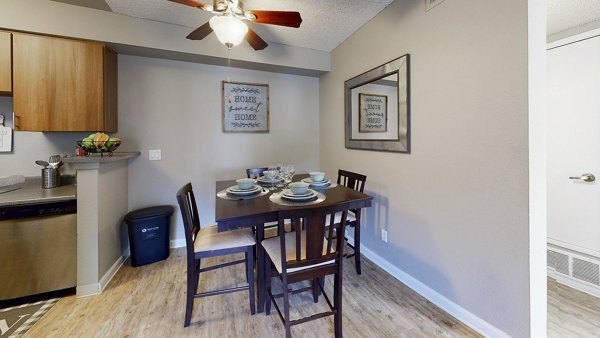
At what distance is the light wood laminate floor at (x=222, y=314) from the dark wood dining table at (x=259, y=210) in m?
0.28

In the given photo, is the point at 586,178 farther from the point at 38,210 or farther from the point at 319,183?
the point at 38,210

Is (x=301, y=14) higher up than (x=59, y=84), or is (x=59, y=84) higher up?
(x=301, y=14)

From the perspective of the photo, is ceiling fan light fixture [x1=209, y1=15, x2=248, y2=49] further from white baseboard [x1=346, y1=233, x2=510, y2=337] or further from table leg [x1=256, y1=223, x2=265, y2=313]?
white baseboard [x1=346, y1=233, x2=510, y2=337]

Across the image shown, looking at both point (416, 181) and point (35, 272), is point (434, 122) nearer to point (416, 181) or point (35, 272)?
point (416, 181)

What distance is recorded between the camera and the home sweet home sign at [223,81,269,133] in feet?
10.0

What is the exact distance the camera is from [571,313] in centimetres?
173

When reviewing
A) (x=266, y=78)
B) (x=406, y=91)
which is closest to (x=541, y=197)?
(x=406, y=91)

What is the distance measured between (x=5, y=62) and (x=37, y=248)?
5.07ft

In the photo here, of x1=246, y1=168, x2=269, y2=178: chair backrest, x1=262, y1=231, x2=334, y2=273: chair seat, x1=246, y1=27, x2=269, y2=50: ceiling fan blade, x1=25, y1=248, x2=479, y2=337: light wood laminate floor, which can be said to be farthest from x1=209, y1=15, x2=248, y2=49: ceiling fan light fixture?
x1=25, y1=248, x2=479, y2=337: light wood laminate floor

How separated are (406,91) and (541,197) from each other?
1.17 meters

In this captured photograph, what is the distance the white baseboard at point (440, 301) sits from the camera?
5.00 feet

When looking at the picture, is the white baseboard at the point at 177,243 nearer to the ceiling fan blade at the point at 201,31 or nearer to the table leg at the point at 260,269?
the table leg at the point at 260,269

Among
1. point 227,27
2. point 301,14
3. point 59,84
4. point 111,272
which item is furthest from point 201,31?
point 111,272

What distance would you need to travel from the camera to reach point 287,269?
1406mm
